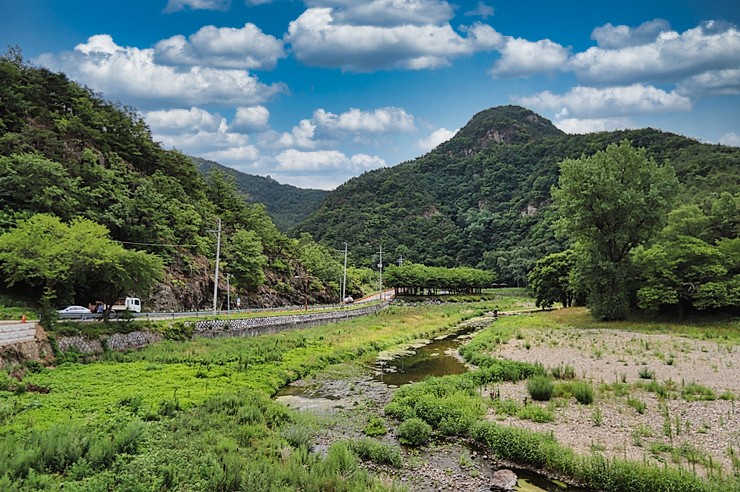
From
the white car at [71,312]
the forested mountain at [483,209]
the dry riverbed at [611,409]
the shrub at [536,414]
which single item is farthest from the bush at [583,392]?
the forested mountain at [483,209]

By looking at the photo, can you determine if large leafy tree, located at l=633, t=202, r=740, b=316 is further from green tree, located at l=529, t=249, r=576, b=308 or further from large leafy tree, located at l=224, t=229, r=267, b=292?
large leafy tree, located at l=224, t=229, r=267, b=292

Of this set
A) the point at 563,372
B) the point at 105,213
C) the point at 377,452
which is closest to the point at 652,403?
the point at 563,372

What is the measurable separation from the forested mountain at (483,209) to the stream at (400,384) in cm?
9601

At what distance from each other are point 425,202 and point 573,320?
5171 inches

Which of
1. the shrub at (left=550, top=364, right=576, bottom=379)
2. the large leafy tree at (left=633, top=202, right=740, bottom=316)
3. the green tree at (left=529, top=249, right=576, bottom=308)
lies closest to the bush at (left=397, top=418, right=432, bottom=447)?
the shrub at (left=550, top=364, right=576, bottom=379)

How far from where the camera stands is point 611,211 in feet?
148

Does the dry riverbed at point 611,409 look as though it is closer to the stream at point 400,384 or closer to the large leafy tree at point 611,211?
the stream at point 400,384

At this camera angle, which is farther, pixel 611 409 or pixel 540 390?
pixel 540 390

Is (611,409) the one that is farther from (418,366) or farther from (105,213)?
(105,213)

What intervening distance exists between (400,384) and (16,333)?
63.2ft

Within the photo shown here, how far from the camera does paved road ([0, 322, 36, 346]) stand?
20691 millimetres

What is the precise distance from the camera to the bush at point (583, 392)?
19.0m

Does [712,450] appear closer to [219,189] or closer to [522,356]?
[522,356]

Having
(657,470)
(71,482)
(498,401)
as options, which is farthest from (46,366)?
(657,470)
